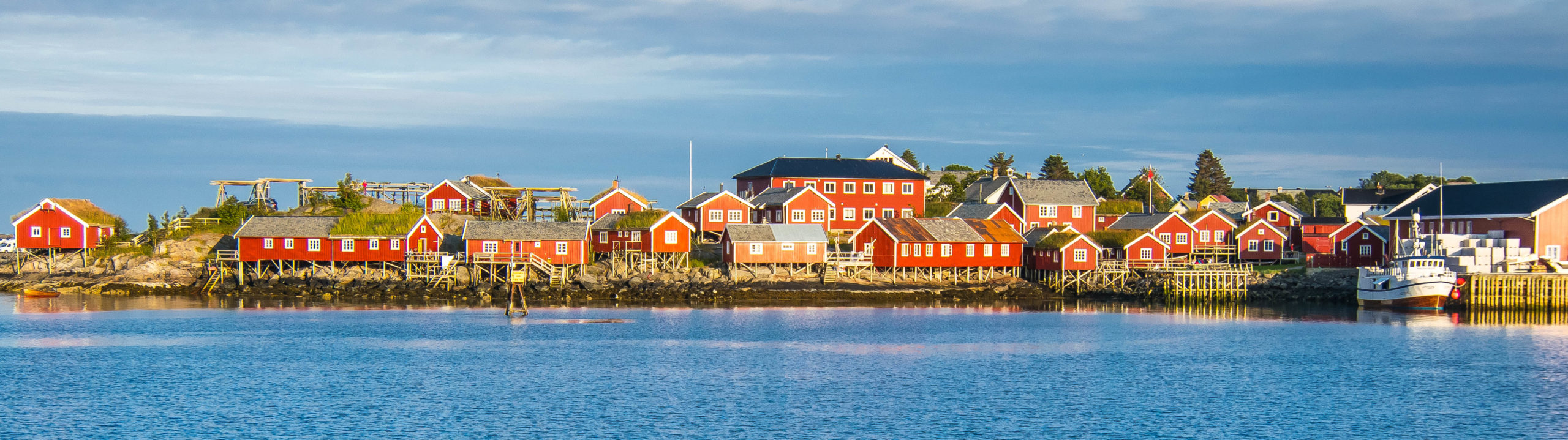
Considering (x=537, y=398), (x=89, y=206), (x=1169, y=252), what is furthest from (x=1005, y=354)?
(x=89, y=206)

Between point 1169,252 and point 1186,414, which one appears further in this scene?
point 1169,252

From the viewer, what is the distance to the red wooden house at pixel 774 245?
69.2m

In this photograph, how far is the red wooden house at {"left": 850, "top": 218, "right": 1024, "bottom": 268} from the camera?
70.7 meters

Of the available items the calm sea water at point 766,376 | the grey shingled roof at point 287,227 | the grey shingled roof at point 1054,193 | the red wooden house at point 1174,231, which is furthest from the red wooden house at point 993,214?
the grey shingled roof at point 287,227

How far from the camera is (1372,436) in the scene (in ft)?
97.2

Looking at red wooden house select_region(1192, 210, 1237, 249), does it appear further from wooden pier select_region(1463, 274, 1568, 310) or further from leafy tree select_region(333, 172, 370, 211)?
leafy tree select_region(333, 172, 370, 211)

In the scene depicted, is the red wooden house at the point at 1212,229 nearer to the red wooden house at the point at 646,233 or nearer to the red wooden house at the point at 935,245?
the red wooden house at the point at 935,245

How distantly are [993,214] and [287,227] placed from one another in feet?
133

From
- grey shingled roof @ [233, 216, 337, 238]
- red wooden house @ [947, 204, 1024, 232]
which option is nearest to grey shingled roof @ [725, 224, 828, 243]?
red wooden house @ [947, 204, 1024, 232]

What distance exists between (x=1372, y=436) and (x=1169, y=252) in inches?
1870

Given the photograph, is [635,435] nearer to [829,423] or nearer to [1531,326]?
[829,423]

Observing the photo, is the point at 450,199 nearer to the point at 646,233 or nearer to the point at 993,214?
the point at 646,233

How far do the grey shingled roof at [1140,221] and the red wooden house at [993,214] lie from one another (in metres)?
6.10

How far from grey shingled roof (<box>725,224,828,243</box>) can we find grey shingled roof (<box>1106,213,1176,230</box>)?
20390mm
